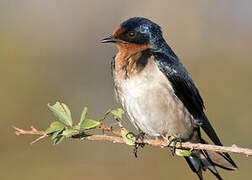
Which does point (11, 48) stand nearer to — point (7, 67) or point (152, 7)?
point (7, 67)

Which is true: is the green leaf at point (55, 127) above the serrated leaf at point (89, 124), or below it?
above

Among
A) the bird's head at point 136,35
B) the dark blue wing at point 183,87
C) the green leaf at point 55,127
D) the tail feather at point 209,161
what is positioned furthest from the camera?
the bird's head at point 136,35

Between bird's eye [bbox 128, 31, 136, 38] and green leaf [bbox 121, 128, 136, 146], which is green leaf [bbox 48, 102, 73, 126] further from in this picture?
bird's eye [bbox 128, 31, 136, 38]

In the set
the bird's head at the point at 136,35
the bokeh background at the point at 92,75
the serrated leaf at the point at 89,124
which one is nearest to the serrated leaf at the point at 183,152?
the serrated leaf at the point at 89,124

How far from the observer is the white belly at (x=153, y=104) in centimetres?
366

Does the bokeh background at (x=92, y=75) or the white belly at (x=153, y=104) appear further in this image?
the bokeh background at (x=92, y=75)

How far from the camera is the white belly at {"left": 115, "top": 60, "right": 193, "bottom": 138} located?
144 inches

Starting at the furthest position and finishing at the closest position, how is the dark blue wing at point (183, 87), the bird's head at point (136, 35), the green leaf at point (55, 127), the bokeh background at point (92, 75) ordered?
the bokeh background at point (92, 75) → the bird's head at point (136, 35) → the dark blue wing at point (183, 87) → the green leaf at point (55, 127)

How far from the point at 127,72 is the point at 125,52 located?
0.19 metres

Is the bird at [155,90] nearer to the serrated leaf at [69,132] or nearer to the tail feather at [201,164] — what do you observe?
the tail feather at [201,164]

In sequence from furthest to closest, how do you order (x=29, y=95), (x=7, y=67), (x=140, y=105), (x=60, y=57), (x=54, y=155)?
1. (x=60, y=57)
2. (x=7, y=67)
3. (x=29, y=95)
4. (x=54, y=155)
5. (x=140, y=105)

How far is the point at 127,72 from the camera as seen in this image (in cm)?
371

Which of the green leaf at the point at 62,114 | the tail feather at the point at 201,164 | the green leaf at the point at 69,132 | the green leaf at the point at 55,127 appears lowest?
the tail feather at the point at 201,164

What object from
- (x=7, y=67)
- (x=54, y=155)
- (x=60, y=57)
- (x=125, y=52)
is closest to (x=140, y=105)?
(x=125, y=52)
